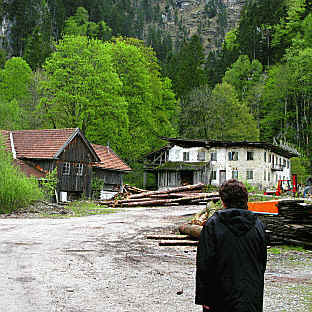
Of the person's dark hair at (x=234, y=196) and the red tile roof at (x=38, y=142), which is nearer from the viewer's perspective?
the person's dark hair at (x=234, y=196)

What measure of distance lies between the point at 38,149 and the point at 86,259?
27.8 meters

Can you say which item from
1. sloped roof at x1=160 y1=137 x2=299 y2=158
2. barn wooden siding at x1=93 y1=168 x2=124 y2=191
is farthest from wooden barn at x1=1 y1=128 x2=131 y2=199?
sloped roof at x1=160 y1=137 x2=299 y2=158

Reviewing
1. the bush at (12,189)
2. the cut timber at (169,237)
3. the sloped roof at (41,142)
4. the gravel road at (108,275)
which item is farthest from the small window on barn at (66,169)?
the cut timber at (169,237)

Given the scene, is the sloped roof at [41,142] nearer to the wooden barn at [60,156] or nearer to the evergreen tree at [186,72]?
the wooden barn at [60,156]

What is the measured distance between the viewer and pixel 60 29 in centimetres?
10556

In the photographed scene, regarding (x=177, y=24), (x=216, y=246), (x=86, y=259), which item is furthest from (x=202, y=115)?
(x=177, y=24)

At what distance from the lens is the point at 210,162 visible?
187 ft

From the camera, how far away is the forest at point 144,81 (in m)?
46.0

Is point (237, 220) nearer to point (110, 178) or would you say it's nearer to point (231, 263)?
point (231, 263)

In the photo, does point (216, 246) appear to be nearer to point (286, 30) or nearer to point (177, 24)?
point (286, 30)

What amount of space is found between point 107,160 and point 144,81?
514 inches

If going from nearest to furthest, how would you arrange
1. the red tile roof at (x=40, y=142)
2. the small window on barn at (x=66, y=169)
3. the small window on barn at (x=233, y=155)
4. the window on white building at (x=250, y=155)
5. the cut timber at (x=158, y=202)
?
the cut timber at (x=158, y=202)
the red tile roof at (x=40, y=142)
the small window on barn at (x=66, y=169)
the window on white building at (x=250, y=155)
the small window on barn at (x=233, y=155)

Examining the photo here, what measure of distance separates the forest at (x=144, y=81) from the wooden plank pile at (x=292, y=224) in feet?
107

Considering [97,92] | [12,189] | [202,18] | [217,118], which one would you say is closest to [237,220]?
[12,189]
